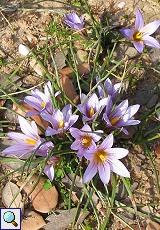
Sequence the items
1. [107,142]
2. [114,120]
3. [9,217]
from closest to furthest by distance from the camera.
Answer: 1. [107,142]
2. [114,120]
3. [9,217]

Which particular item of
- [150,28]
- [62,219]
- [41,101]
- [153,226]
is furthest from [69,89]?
[153,226]

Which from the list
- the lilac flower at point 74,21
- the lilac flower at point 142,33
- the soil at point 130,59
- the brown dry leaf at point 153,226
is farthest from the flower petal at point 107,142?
the lilac flower at point 74,21

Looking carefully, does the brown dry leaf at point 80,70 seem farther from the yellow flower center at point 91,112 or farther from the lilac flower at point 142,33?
the yellow flower center at point 91,112

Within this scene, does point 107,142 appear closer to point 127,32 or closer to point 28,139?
point 28,139

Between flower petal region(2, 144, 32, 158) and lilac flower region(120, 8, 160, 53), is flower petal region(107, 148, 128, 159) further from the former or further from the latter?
lilac flower region(120, 8, 160, 53)

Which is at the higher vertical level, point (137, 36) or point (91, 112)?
point (137, 36)
